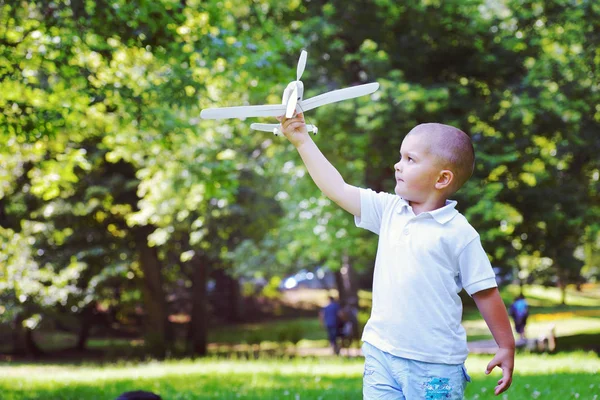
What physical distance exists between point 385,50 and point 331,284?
39144mm

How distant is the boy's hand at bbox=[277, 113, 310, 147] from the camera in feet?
9.87

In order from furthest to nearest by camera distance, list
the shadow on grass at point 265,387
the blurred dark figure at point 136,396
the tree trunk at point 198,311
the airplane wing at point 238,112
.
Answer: the tree trunk at point 198,311 → the shadow on grass at point 265,387 → the blurred dark figure at point 136,396 → the airplane wing at point 238,112

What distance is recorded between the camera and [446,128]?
300 cm

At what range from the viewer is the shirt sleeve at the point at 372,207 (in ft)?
10.2

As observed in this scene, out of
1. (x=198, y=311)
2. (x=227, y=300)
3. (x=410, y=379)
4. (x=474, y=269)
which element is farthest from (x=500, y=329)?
(x=227, y=300)

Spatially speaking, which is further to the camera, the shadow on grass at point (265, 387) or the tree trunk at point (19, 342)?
the tree trunk at point (19, 342)

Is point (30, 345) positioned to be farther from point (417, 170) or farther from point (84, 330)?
point (417, 170)

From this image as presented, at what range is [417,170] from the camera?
2.97 meters

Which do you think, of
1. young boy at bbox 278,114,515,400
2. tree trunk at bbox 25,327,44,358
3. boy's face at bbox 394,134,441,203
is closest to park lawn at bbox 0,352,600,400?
young boy at bbox 278,114,515,400

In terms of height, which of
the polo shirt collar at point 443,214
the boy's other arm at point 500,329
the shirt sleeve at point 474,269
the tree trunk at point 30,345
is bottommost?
the tree trunk at point 30,345

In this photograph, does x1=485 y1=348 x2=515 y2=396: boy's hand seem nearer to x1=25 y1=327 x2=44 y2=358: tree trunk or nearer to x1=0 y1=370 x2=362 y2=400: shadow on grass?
x1=0 y1=370 x2=362 y2=400: shadow on grass

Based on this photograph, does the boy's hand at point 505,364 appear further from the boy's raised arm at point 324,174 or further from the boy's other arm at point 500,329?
the boy's raised arm at point 324,174

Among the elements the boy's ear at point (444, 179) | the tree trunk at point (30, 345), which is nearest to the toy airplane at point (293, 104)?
the boy's ear at point (444, 179)

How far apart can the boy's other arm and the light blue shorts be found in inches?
6.4
